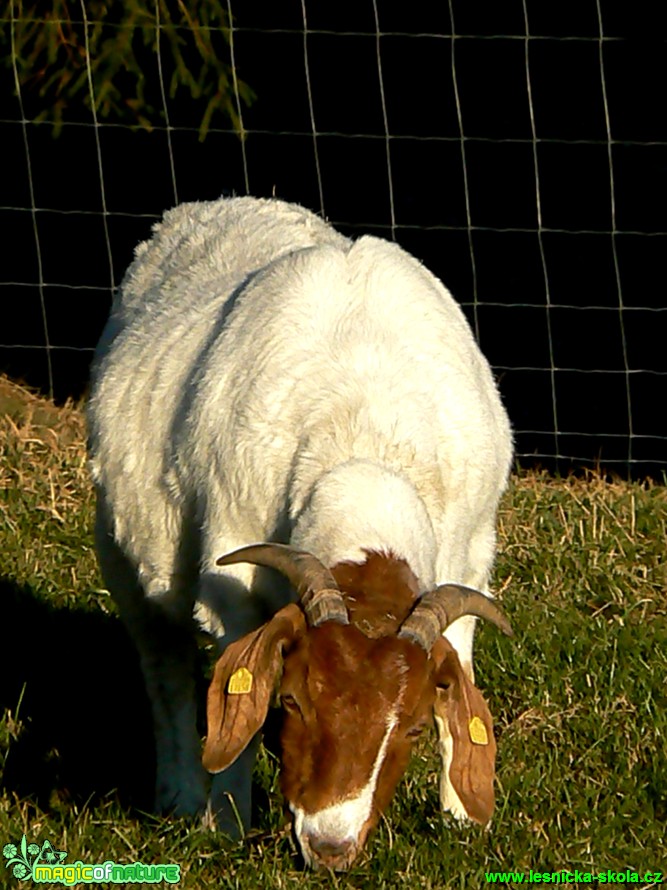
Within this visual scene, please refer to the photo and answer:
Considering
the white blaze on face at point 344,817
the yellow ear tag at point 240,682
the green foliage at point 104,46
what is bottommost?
the white blaze on face at point 344,817

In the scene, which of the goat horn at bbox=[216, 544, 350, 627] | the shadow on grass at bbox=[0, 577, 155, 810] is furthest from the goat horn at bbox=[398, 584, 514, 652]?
the shadow on grass at bbox=[0, 577, 155, 810]

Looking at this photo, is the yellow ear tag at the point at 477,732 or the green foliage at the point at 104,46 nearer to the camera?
the yellow ear tag at the point at 477,732

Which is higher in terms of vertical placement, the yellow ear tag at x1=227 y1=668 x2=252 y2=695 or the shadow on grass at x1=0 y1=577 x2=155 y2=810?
the yellow ear tag at x1=227 y1=668 x2=252 y2=695

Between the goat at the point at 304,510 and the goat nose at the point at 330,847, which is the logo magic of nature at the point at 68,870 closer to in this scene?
the goat at the point at 304,510

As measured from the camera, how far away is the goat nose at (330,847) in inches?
153

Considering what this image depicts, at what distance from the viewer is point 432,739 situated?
17.4 ft

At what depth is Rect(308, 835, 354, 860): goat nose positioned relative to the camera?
3875 millimetres

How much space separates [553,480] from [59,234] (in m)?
3.66

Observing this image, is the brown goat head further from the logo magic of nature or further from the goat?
the logo magic of nature

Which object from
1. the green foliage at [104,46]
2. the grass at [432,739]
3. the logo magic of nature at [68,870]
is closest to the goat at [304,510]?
the grass at [432,739]

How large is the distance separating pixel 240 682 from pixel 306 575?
0.27 m

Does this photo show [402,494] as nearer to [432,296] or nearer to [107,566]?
[432,296]

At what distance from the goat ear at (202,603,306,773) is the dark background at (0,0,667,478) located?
585cm

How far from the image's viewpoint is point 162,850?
4539 millimetres
